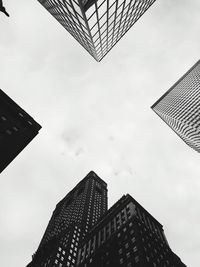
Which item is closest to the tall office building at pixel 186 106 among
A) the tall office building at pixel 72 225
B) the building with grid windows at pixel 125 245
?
the building with grid windows at pixel 125 245

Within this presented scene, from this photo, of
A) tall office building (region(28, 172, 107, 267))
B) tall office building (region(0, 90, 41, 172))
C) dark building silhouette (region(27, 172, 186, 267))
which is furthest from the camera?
tall office building (region(28, 172, 107, 267))

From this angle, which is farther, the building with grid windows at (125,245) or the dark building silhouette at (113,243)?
the dark building silhouette at (113,243)

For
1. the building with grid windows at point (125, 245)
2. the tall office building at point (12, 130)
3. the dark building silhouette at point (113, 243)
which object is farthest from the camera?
the dark building silhouette at point (113, 243)

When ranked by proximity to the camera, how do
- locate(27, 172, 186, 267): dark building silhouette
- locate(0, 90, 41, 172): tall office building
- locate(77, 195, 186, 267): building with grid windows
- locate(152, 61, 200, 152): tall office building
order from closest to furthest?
1. locate(0, 90, 41, 172): tall office building
2. locate(77, 195, 186, 267): building with grid windows
3. locate(27, 172, 186, 267): dark building silhouette
4. locate(152, 61, 200, 152): tall office building

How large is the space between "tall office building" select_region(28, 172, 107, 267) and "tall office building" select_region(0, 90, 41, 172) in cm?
4801

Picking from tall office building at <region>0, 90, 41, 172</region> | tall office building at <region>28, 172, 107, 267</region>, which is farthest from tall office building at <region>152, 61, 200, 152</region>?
tall office building at <region>0, 90, 41, 172</region>

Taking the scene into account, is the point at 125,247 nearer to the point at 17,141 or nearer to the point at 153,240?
the point at 153,240

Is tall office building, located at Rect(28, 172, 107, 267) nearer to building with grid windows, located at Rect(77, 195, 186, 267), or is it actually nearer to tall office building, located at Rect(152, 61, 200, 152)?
building with grid windows, located at Rect(77, 195, 186, 267)

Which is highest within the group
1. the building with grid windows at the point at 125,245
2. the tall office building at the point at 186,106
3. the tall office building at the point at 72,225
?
the tall office building at the point at 186,106

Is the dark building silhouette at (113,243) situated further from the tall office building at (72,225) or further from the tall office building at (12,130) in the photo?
the tall office building at (12,130)

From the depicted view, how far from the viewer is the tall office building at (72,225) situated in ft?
286

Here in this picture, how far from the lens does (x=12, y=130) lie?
179ft

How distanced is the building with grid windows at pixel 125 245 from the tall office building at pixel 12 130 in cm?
3834

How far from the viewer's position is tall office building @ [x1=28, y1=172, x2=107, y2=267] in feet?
286
